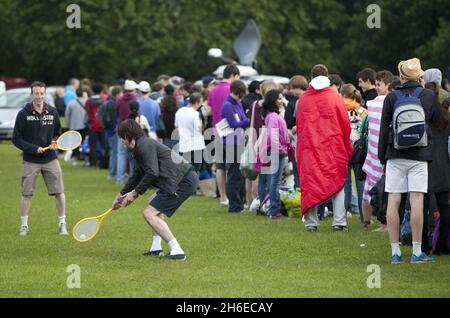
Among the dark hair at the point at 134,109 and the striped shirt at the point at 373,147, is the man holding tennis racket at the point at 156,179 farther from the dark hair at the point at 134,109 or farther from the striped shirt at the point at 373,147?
the dark hair at the point at 134,109

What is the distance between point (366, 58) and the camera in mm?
53000

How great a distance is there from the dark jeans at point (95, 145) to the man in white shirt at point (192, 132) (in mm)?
8254

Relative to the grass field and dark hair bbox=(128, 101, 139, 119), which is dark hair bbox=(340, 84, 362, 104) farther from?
dark hair bbox=(128, 101, 139, 119)

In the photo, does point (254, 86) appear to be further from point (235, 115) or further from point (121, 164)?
point (121, 164)

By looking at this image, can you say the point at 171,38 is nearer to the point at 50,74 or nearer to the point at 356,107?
the point at 50,74

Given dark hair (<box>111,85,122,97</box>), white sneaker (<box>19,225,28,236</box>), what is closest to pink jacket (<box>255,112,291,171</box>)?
white sneaker (<box>19,225,28,236</box>)

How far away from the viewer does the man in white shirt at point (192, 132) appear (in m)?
18.6

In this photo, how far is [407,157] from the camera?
11297 mm

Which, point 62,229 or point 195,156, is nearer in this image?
point 62,229

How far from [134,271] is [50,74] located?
53.1m

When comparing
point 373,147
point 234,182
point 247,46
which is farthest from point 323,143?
point 247,46

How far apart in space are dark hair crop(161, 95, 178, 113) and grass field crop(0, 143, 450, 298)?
3.96m

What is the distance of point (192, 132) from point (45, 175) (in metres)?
4.31
